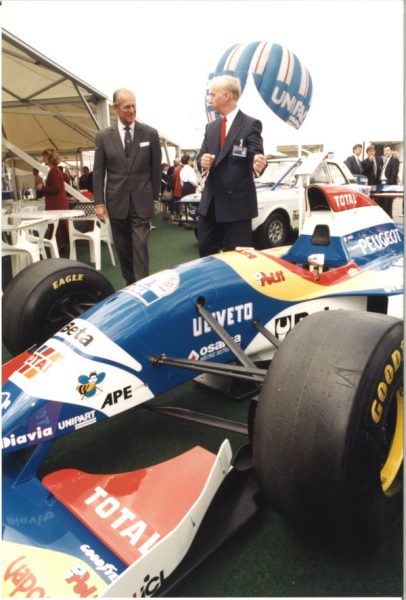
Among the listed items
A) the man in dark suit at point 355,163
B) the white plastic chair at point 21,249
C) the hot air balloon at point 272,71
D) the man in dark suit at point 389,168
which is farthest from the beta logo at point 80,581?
the hot air balloon at point 272,71

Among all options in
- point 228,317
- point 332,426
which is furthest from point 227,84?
point 332,426

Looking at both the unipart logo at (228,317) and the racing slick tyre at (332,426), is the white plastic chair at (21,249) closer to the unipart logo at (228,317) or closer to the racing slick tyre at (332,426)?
the unipart logo at (228,317)

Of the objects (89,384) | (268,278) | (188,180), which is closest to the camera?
(89,384)

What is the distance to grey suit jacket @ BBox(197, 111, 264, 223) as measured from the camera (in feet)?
10.7

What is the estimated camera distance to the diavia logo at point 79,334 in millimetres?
1911

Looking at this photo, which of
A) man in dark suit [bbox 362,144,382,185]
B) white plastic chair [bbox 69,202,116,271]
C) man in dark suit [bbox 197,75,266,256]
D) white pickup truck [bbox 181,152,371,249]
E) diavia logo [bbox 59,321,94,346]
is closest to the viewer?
diavia logo [bbox 59,321,94,346]

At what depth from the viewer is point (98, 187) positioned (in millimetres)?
3791

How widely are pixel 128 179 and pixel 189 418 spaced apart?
2260 mm

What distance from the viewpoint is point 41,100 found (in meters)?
9.91

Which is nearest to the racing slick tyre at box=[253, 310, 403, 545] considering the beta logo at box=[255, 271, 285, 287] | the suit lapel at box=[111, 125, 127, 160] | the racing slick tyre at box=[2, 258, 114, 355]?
the beta logo at box=[255, 271, 285, 287]

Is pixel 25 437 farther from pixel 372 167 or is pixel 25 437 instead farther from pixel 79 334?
pixel 372 167

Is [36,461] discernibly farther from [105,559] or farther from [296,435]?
[296,435]

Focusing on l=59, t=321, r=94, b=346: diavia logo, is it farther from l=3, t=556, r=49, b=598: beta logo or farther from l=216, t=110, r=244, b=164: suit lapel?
l=216, t=110, r=244, b=164: suit lapel

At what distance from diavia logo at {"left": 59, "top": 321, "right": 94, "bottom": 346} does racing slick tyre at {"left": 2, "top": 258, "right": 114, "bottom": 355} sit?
→ 0.53 meters
